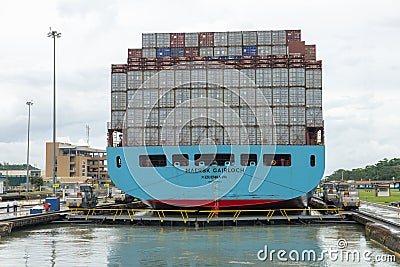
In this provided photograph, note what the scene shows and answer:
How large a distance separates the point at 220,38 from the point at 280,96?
699 cm

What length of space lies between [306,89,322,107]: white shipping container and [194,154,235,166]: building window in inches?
294

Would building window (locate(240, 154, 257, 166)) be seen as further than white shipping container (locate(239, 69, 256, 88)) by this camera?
No

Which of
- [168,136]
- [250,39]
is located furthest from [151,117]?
[250,39]

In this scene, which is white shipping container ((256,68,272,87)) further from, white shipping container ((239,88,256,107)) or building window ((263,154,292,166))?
building window ((263,154,292,166))

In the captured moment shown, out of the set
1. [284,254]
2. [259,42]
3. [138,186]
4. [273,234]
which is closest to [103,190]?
[138,186]

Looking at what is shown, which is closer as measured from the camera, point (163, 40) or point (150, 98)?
point (150, 98)

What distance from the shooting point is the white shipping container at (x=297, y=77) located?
40.2 m

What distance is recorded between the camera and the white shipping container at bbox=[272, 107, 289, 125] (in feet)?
130

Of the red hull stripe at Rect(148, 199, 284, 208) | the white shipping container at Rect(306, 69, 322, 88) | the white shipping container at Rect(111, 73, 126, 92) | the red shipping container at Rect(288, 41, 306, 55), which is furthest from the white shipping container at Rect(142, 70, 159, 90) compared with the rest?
the white shipping container at Rect(306, 69, 322, 88)

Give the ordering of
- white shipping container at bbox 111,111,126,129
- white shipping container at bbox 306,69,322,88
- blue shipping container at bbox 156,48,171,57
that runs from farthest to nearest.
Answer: blue shipping container at bbox 156,48,171,57 < white shipping container at bbox 111,111,126,129 < white shipping container at bbox 306,69,322,88

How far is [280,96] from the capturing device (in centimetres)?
4016

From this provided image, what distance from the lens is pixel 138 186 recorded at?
129 feet

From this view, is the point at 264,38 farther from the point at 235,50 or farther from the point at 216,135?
the point at 216,135

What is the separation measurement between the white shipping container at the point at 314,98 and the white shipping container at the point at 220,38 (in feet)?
24.0
